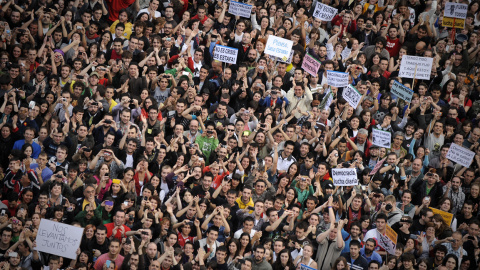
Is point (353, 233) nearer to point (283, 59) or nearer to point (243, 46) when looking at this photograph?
point (283, 59)

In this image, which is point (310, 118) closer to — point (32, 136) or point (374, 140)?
point (374, 140)

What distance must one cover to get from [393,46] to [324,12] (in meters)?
1.58

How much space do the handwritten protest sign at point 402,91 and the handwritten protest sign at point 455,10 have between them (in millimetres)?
2110

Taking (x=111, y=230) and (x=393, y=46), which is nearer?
(x=111, y=230)

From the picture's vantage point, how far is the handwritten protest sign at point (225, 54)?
16.8m

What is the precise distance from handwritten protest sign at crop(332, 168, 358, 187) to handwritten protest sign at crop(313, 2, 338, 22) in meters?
4.50

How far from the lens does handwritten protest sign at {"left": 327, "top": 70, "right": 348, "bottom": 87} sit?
16.9 m

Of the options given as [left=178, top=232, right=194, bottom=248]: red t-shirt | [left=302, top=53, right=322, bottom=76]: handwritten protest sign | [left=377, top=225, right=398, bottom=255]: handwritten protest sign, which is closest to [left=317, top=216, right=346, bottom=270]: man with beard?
[left=377, top=225, right=398, bottom=255]: handwritten protest sign

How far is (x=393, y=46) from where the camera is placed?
60.9ft

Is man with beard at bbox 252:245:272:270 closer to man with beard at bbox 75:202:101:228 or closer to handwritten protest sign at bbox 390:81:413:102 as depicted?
man with beard at bbox 75:202:101:228

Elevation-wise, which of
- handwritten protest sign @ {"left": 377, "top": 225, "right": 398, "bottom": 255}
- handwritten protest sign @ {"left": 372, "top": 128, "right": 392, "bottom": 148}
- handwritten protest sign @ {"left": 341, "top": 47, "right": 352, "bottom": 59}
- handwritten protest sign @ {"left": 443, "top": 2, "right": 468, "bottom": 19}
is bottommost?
handwritten protest sign @ {"left": 377, "top": 225, "right": 398, "bottom": 255}

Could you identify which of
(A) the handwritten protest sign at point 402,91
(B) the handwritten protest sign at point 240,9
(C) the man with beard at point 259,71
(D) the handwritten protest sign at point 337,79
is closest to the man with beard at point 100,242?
(C) the man with beard at point 259,71

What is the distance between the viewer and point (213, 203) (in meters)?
14.4

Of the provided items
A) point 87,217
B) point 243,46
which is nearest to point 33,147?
point 87,217
